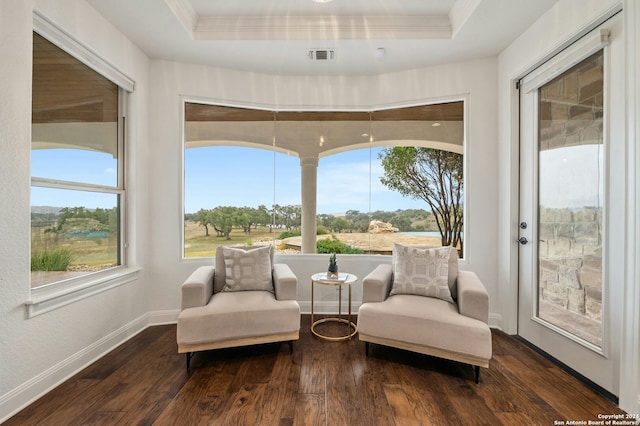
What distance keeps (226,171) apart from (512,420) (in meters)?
3.23

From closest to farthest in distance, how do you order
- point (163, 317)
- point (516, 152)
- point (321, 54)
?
point (516, 152) → point (321, 54) → point (163, 317)

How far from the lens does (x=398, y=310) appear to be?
229 centimetres

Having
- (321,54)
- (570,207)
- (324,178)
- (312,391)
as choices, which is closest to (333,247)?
(324,178)

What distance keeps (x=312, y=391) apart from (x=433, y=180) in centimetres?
246

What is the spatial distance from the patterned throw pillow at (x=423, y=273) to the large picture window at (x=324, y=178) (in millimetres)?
795

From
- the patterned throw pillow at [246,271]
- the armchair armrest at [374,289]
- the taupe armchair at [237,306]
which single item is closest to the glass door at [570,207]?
the armchair armrest at [374,289]

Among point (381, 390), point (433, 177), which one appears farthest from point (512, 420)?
point (433, 177)

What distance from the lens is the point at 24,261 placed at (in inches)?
72.2

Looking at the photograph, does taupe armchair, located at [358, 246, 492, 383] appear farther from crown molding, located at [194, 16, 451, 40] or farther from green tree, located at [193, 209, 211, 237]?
crown molding, located at [194, 16, 451, 40]

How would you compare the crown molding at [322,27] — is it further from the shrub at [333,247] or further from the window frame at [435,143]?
the shrub at [333,247]

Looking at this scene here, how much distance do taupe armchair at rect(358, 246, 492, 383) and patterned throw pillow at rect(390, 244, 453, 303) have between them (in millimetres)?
26

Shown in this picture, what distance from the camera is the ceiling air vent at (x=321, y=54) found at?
2.91m

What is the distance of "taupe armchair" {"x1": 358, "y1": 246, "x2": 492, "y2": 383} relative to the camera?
2.07 metres

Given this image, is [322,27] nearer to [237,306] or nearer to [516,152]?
[516,152]
